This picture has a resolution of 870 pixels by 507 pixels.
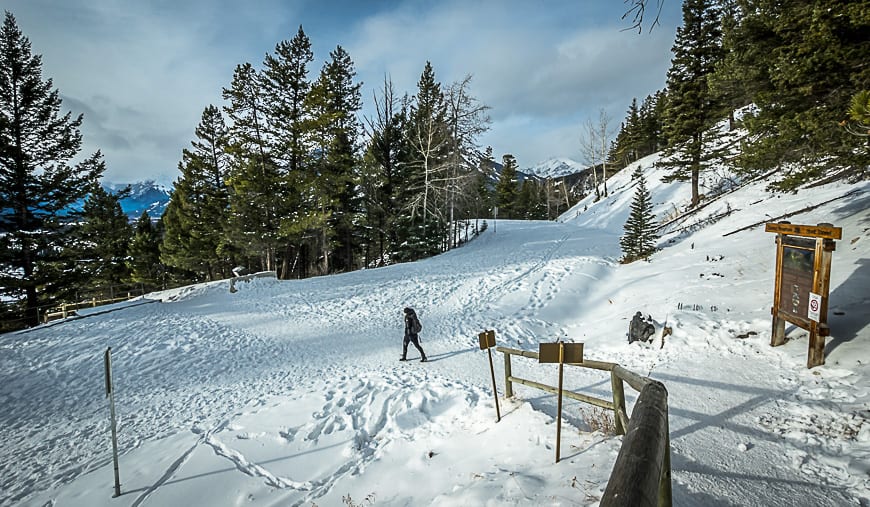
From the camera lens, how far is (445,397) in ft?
22.2

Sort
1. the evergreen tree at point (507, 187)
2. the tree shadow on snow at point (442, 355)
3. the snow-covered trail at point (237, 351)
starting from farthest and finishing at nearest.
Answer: the evergreen tree at point (507, 187), the tree shadow on snow at point (442, 355), the snow-covered trail at point (237, 351)

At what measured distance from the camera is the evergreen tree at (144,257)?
32000 mm

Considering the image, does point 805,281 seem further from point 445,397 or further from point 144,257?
point 144,257

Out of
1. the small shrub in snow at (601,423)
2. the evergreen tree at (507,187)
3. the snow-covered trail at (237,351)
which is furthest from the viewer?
the evergreen tree at (507,187)

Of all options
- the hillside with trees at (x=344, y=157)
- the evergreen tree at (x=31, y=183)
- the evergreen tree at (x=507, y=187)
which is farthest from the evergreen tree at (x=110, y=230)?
the evergreen tree at (x=507, y=187)

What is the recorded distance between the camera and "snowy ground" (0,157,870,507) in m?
3.79

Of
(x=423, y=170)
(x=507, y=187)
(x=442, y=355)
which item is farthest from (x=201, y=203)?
(x=507, y=187)

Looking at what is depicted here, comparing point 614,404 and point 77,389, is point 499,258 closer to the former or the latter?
point 614,404

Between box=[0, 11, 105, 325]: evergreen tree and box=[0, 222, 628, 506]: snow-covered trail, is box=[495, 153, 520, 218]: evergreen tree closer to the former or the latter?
box=[0, 222, 628, 506]: snow-covered trail

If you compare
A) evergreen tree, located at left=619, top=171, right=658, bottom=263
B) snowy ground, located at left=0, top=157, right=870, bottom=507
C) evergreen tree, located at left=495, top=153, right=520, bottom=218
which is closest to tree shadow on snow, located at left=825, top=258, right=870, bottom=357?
snowy ground, located at left=0, top=157, right=870, bottom=507

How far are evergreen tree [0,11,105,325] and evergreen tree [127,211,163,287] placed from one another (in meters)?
17.4

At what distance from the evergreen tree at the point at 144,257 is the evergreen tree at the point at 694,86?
4418 centimetres

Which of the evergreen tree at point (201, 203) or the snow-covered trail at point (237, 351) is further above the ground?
the evergreen tree at point (201, 203)

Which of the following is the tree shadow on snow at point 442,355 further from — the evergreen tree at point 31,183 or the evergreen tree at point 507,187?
the evergreen tree at point 507,187
